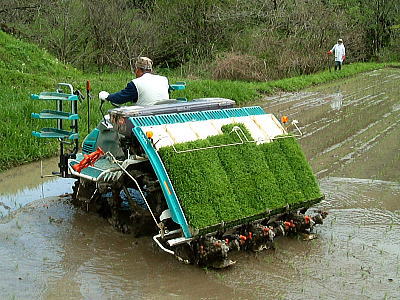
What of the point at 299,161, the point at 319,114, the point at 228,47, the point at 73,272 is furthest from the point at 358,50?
the point at 73,272

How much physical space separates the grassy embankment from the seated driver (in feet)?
10.6

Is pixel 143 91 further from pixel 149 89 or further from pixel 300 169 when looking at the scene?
pixel 300 169

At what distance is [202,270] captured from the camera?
555cm

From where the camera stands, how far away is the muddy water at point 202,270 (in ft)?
17.0

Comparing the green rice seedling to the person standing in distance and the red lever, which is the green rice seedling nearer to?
the red lever

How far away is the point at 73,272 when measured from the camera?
559 centimetres

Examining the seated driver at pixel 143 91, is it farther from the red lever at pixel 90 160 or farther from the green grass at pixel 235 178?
the green grass at pixel 235 178

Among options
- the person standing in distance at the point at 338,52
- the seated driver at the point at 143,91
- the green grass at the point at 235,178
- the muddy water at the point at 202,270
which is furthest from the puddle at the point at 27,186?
the person standing in distance at the point at 338,52

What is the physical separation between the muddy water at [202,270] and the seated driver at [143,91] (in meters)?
1.45

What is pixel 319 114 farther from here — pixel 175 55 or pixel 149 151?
pixel 175 55

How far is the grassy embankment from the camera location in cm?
979

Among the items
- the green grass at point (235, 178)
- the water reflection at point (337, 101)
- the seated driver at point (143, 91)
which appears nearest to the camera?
the green grass at point (235, 178)

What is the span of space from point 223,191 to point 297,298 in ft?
4.11

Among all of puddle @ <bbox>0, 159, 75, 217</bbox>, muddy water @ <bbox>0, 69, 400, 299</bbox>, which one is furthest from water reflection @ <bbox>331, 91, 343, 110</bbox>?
puddle @ <bbox>0, 159, 75, 217</bbox>
